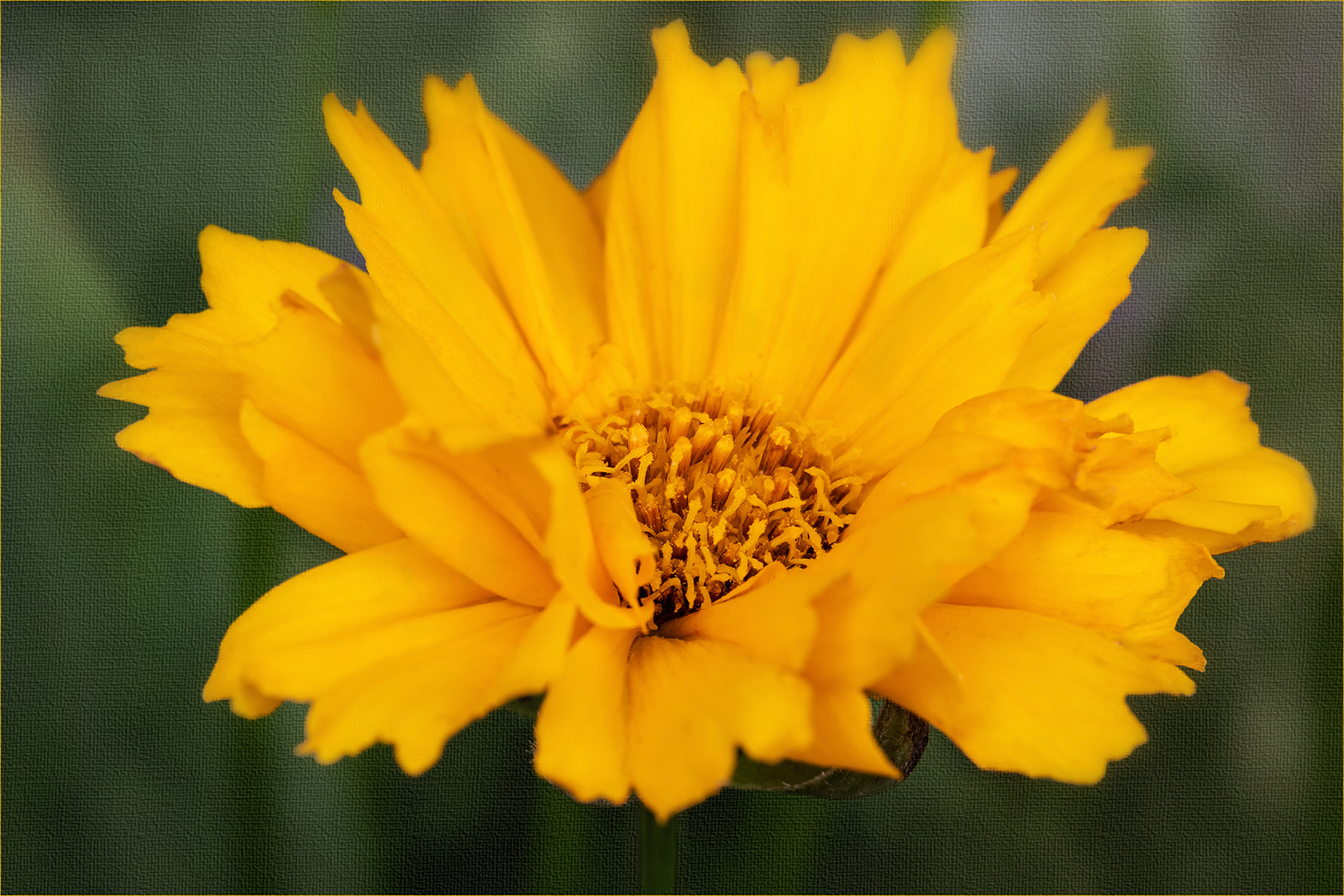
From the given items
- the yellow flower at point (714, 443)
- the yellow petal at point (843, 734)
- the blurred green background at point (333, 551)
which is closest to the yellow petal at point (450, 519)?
the yellow flower at point (714, 443)

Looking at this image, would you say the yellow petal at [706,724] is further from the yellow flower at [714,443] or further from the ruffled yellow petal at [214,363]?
the ruffled yellow petal at [214,363]

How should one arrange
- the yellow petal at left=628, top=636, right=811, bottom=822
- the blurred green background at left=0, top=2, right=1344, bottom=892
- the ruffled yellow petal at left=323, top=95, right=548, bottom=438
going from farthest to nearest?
1. the blurred green background at left=0, top=2, right=1344, bottom=892
2. the ruffled yellow petal at left=323, top=95, right=548, bottom=438
3. the yellow petal at left=628, top=636, right=811, bottom=822

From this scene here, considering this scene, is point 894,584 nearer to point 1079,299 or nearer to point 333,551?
point 1079,299

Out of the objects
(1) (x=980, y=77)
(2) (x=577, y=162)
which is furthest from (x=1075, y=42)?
(2) (x=577, y=162)

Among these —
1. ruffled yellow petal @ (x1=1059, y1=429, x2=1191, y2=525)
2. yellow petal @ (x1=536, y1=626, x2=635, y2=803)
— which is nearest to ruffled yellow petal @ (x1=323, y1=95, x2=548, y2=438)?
yellow petal @ (x1=536, y1=626, x2=635, y2=803)

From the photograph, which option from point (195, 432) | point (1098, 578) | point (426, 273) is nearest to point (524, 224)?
point (426, 273)

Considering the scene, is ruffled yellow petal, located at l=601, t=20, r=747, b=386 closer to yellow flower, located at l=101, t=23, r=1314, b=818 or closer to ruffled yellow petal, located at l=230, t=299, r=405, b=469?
yellow flower, located at l=101, t=23, r=1314, b=818

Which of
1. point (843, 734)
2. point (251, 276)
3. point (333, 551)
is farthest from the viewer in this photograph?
point (333, 551)

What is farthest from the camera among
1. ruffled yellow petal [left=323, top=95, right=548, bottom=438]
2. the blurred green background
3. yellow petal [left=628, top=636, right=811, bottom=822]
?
the blurred green background
